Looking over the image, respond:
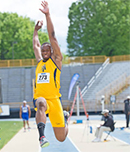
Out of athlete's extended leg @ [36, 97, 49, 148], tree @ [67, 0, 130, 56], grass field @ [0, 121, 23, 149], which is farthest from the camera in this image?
tree @ [67, 0, 130, 56]

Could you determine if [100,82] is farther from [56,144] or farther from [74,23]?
[56,144]

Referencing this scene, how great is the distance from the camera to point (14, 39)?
2559 inches

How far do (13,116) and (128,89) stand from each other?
12.2 metres

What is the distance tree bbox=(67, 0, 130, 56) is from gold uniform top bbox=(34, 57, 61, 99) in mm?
47711

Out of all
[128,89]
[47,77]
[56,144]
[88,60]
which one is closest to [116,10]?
[88,60]

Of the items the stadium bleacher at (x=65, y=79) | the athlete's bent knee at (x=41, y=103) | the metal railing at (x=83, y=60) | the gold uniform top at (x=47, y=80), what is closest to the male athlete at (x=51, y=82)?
the gold uniform top at (x=47, y=80)

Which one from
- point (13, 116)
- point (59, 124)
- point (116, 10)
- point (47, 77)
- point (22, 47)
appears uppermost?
point (116, 10)

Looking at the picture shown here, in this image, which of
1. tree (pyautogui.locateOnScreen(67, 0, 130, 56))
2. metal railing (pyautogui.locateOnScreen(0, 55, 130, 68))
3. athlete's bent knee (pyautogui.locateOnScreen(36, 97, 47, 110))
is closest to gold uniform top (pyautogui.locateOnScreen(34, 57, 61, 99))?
athlete's bent knee (pyautogui.locateOnScreen(36, 97, 47, 110))

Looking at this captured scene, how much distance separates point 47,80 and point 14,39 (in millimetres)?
59105

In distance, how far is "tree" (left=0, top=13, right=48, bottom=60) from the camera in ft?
210

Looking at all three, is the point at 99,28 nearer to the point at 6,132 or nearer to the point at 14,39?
the point at 14,39

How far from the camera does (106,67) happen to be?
45.5 metres

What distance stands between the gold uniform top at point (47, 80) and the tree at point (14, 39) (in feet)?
181

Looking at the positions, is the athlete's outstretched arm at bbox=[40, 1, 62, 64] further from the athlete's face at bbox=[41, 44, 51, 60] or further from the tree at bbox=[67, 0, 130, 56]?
the tree at bbox=[67, 0, 130, 56]
